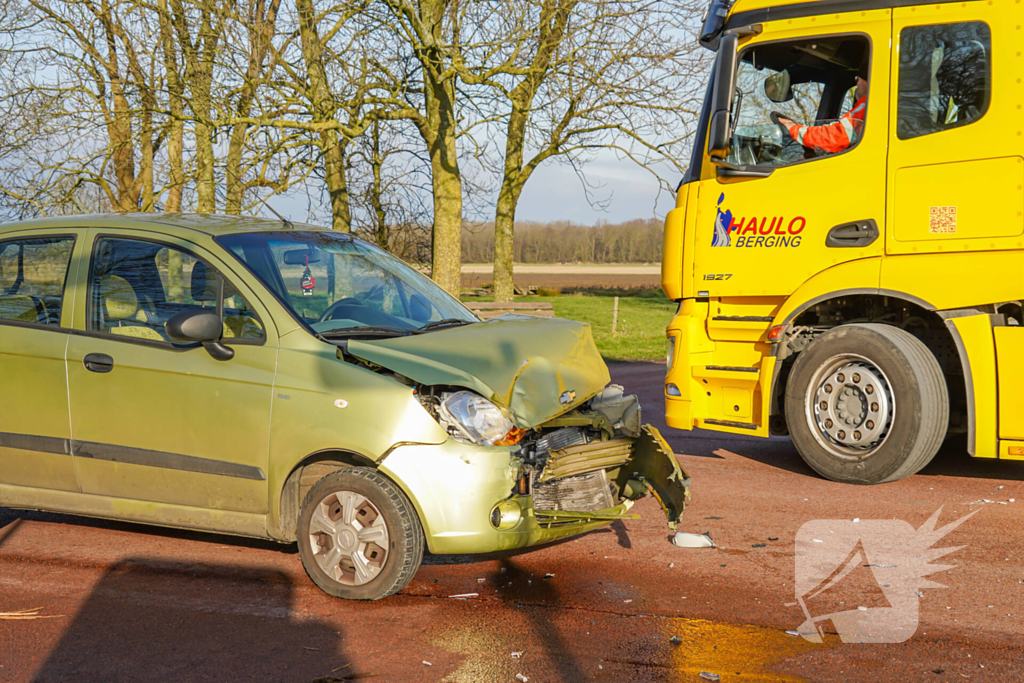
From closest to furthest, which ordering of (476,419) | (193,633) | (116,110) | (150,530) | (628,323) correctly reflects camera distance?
1. (193,633)
2. (476,419)
3. (150,530)
4. (116,110)
5. (628,323)

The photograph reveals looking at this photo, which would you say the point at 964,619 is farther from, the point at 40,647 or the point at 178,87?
the point at 178,87

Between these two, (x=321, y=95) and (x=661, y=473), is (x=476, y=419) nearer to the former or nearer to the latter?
(x=661, y=473)

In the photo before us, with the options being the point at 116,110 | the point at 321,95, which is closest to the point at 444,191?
the point at 321,95

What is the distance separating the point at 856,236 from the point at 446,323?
2879 millimetres

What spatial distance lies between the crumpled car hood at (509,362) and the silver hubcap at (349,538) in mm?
659

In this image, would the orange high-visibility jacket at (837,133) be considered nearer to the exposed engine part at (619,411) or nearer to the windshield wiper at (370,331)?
the exposed engine part at (619,411)

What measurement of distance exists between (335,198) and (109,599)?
13002 millimetres

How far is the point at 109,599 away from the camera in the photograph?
421 centimetres

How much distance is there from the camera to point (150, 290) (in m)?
4.69

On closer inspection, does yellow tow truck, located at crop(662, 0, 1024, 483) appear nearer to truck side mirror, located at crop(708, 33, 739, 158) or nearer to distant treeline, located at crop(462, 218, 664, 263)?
truck side mirror, located at crop(708, 33, 739, 158)

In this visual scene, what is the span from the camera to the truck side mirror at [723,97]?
6.43 metres

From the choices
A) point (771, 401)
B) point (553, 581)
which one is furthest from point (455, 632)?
point (771, 401)

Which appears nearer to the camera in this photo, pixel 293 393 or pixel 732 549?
pixel 293 393

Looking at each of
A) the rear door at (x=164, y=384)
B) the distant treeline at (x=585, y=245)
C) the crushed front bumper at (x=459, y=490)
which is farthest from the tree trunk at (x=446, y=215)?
the distant treeline at (x=585, y=245)
